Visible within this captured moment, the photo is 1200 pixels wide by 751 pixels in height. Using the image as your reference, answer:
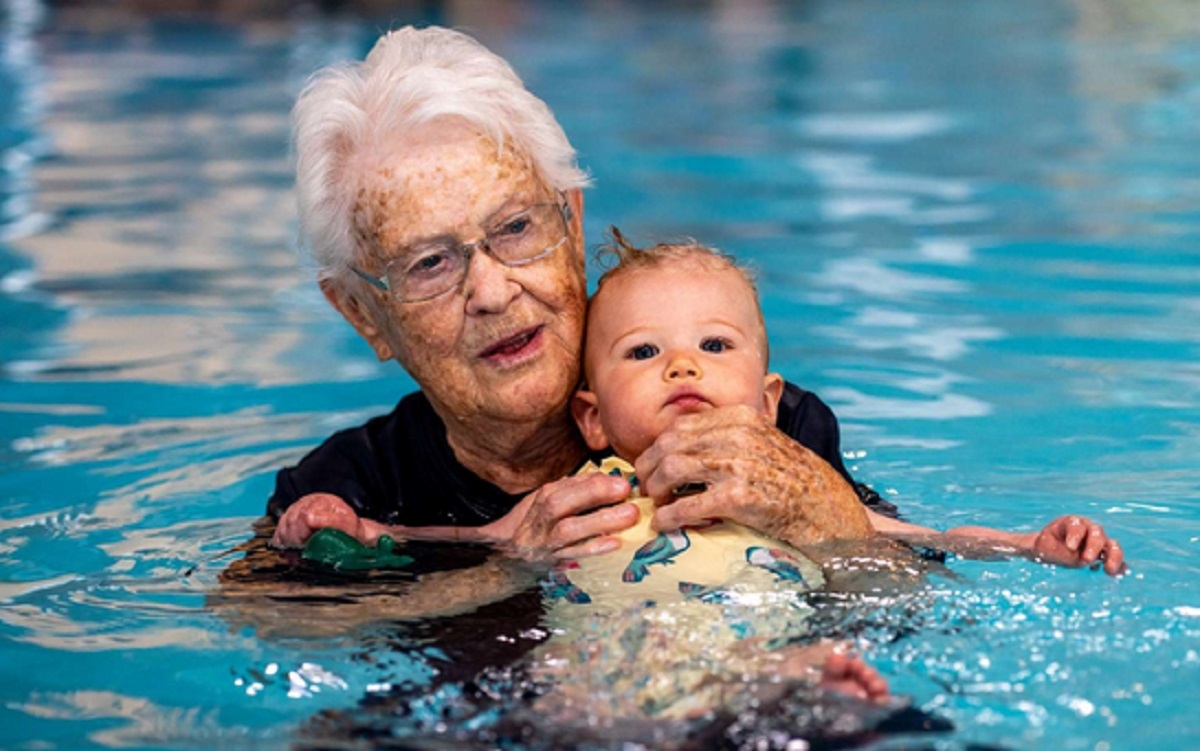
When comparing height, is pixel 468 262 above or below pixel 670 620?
above

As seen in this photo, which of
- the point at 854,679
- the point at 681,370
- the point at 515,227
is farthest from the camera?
the point at 515,227

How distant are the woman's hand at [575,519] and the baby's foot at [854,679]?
2.20 feet

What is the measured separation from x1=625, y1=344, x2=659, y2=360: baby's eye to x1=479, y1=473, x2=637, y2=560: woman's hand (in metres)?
0.29

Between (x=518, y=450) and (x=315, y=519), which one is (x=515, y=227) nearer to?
(x=518, y=450)

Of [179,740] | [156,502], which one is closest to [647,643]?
[179,740]

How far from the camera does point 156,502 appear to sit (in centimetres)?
476

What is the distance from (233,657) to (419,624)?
0.38m

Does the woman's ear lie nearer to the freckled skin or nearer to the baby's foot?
the freckled skin

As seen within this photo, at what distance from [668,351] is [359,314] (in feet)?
2.63

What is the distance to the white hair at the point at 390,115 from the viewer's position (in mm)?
3732

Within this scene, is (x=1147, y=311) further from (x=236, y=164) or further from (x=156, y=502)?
(x=236, y=164)

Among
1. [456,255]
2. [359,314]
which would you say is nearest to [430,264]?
[456,255]

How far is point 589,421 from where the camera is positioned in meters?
3.76

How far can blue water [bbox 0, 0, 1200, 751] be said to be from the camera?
10.7 feet
